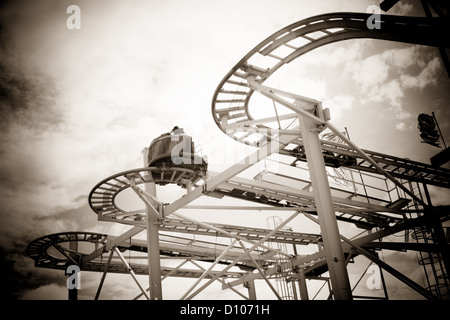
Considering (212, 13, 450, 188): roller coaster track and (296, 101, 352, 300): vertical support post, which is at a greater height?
(212, 13, 450, 188): roller coaster track

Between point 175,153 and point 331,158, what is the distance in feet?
23.6

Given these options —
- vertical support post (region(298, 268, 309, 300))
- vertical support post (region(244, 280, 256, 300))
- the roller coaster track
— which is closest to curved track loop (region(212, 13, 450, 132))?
the roller coaster track

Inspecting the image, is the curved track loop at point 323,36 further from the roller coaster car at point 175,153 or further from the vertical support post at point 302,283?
the vertical support post at point 302,283

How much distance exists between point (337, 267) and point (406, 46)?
26583 mm

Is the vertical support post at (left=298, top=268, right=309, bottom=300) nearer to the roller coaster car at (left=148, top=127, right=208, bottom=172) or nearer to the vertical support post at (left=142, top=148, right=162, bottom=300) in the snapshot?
the vertical support post at (left=142, top=148, right=162, bottom=300)

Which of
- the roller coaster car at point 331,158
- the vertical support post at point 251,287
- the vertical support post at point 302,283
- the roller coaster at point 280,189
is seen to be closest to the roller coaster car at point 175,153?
the roller coaster at point 280,189

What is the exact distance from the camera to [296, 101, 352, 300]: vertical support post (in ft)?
26.7

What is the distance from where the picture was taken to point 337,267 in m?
8.21

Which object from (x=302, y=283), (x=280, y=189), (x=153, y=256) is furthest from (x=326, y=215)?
(x=302, y=283)

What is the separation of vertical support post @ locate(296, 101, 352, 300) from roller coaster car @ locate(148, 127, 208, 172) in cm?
449

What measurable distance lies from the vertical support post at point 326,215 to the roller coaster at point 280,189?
0.09ft

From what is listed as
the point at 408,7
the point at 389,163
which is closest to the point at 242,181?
the point at 389,163

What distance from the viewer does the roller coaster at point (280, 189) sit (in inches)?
335
